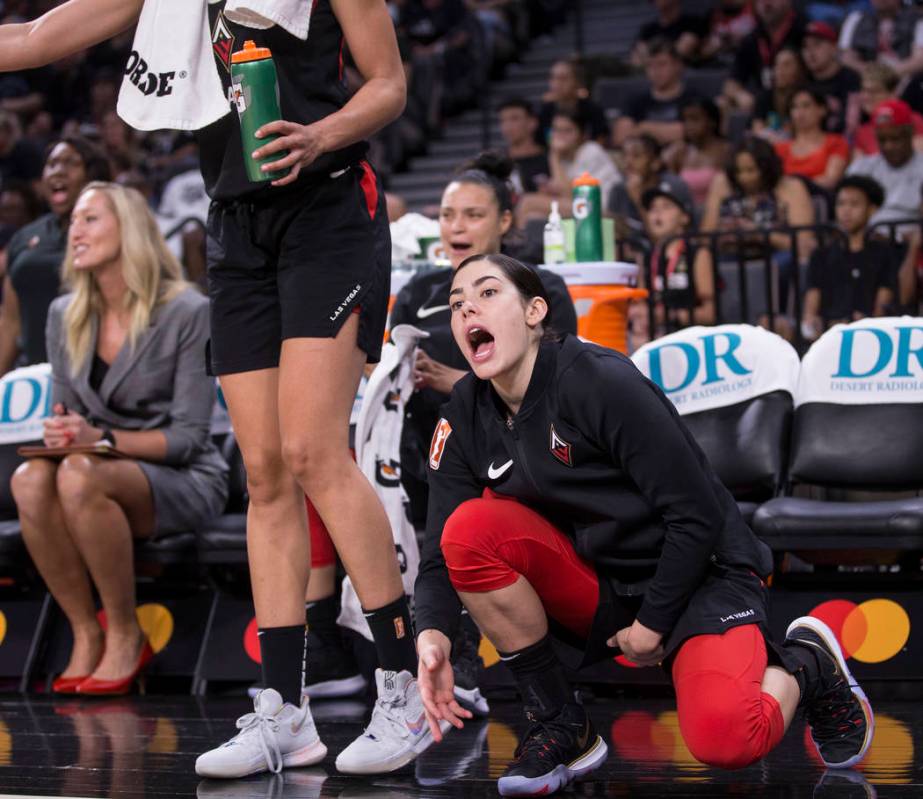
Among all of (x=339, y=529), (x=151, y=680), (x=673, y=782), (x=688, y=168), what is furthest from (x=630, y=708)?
(x=688, y=168)

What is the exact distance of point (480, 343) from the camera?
2.61m

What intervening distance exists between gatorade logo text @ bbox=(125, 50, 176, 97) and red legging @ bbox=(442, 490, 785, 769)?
1.00m

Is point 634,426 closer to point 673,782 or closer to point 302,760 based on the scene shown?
point 673,782

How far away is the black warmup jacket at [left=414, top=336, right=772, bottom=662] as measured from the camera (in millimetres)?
2434

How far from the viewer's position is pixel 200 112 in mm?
2641

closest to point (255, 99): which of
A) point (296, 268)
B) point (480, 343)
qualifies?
point (296, 268)

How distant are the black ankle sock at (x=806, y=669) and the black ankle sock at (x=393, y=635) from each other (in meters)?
0.76

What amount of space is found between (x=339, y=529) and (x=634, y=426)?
2.06 ft

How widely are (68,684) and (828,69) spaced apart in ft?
18.6

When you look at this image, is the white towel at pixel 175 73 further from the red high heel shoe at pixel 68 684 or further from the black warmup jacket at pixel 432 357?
the red high heel shoe at pixel 68 684

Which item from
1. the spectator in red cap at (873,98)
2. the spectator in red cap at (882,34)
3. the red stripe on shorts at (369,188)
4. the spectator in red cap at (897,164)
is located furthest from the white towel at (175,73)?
the spectator in red cap at (882,34)

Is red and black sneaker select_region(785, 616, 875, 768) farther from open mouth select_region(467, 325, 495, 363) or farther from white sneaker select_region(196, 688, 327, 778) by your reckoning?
white sneaker select_region(196, 688, 327, 778)

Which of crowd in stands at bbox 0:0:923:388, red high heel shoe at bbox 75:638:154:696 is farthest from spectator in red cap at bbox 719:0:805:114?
red high heel shoe at bbox 75:638:154:696

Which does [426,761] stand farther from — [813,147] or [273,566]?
[813,147]
